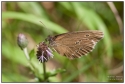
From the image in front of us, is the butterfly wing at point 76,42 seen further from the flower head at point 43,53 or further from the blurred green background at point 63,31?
the blurred green background at point 63,31

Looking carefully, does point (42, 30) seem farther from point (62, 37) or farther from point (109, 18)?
point (62, 37)

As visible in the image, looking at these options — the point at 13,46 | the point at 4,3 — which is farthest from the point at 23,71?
the point at 4,3

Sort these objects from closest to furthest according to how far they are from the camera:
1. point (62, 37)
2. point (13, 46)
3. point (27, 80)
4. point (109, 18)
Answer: point (62, 37)
point (27, 80)
point (13, 46)
point (109, 18)

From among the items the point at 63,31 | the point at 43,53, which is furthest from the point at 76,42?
the point at 63,31

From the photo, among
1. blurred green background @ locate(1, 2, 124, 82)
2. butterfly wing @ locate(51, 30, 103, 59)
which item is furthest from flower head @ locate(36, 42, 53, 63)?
blurred green background @ locate(1, 2, 124, 82)

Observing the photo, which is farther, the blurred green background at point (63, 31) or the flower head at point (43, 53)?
the blurred green background at point (63, 31)

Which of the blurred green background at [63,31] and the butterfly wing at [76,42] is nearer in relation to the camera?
the butterfly wing at [76,42]

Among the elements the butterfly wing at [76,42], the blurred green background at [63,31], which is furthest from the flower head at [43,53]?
the blurred green background at [63,31]
